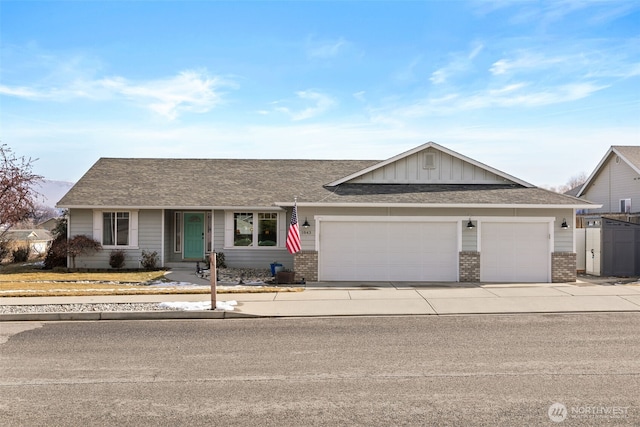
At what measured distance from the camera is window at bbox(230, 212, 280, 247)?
21609 millimetres

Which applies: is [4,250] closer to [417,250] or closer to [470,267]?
[417,250]

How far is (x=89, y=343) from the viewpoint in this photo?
931 cm

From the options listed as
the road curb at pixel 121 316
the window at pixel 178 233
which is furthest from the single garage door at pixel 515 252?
the window at pixel 178 233

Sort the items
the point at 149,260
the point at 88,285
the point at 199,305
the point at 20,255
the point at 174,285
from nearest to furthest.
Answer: the point at 199,305, the point at 174,285, the point at 88,285, the point at 149,260, the point at 20,255

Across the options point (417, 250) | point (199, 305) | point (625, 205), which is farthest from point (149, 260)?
point (625, 205)

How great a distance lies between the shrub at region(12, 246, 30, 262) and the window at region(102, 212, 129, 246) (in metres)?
8.65

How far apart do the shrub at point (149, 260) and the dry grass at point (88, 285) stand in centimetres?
86

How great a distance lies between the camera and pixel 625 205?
1107 inches

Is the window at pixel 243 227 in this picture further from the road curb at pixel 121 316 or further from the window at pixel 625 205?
the window at pixel 625 205

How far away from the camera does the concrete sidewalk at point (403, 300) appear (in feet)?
39.4

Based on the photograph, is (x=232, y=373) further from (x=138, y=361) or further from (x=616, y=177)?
(x=616, y=177)

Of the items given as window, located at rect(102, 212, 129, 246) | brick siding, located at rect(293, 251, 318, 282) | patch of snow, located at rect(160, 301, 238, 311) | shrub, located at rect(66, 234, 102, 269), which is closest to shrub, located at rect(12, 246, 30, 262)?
shrub, located at rect(66, 234, 102, 269)

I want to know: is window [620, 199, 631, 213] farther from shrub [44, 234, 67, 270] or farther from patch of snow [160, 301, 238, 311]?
shrub [44, 234, 67, 270]

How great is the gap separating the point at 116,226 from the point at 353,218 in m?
10.4
